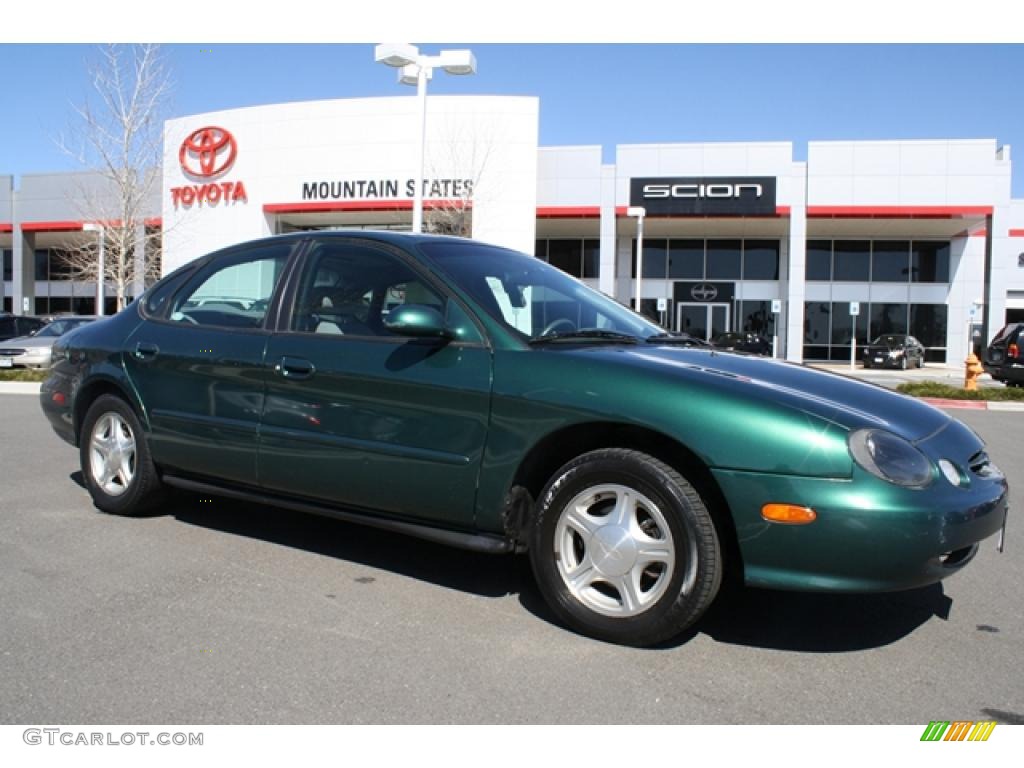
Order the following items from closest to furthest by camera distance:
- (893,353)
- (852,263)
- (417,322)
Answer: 1. (417,322)
2. (893,353)
3. (852,263)

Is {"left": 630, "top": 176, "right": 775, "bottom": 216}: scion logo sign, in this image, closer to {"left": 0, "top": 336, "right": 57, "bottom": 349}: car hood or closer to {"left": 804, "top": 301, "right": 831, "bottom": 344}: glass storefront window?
{"left": 804, "top": 301, "right": 831, "bottom": 344}: glass storefront window

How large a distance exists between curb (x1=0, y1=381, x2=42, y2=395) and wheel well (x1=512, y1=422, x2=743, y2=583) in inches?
540

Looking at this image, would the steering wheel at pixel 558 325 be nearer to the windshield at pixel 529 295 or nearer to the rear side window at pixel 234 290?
the windshield at pixel 529 295

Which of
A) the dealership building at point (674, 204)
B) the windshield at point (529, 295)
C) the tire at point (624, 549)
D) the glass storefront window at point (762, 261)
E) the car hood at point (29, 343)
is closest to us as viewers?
the tire at point (624, 549)

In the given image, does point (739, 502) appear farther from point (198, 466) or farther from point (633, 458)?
point (198, 466)

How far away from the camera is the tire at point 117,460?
4.96 meters

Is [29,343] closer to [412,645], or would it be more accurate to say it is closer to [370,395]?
[370,395]

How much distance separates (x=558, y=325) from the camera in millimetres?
4082

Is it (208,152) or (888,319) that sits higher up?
(208,152)

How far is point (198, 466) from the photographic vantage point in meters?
4.62

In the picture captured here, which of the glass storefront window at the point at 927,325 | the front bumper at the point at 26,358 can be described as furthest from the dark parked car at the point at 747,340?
the front bumper at the point at 26,358

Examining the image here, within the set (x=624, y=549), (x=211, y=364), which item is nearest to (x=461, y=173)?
(x=211, y=364)

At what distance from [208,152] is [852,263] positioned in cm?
2481

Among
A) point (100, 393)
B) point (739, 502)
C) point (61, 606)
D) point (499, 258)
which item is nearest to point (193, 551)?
point (61, 606)
